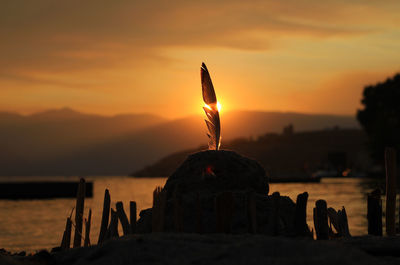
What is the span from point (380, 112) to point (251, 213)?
109668mm

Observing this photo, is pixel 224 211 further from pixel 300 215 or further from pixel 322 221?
pixel 322 221

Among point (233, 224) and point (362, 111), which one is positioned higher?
point (362, 111)

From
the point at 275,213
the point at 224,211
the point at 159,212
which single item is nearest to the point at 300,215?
the point at 275,213

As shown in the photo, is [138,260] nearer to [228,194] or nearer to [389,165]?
[228,194]

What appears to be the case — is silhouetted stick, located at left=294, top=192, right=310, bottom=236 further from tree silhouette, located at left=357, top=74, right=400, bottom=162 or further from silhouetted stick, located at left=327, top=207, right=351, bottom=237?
tree silhouette, located at left=357, top=74, right=400, bottom=162

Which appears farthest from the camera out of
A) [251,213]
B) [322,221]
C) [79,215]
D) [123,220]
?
[79,215]

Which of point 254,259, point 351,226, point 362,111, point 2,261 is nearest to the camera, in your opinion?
point 254,259

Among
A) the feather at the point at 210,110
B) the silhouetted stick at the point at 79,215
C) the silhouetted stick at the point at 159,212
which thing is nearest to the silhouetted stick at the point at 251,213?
the silhouetted stick at the point at 159,212

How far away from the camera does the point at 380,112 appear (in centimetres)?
11831

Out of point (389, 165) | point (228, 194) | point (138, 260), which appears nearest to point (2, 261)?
point (138, 260)

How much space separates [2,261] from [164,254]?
9.38ft

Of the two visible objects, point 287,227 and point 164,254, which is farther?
point 287,227

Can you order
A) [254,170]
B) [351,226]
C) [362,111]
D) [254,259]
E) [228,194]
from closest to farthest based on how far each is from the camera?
[254,259] < [228,194] < [254,170] < [351,226] < [362,111]

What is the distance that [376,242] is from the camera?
11.9 meters
